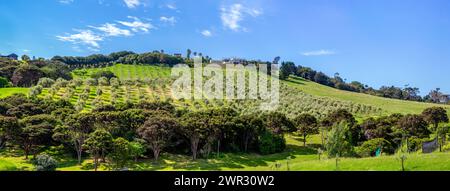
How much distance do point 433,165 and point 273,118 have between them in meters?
43.6

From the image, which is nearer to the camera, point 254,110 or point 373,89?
point 254,110

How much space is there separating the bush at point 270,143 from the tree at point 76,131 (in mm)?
26157

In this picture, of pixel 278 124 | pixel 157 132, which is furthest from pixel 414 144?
pixel 157 132

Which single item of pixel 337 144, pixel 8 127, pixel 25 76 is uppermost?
pixel 25 76

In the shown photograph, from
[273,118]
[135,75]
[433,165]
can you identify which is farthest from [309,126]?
[135,75]

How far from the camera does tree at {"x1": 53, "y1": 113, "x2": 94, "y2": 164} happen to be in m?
56.0

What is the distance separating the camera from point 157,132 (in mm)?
56219

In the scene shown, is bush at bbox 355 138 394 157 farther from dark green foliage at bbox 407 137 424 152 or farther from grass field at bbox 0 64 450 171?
grass field at bbox 0 64 450 171

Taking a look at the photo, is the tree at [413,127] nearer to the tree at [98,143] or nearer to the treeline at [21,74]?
the tree at [98,143]

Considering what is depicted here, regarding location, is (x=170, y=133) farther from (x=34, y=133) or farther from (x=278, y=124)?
(x=278, y=124)

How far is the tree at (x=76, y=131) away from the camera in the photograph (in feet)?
184

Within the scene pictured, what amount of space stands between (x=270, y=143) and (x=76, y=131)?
95.0ft

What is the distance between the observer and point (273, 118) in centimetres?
6950
